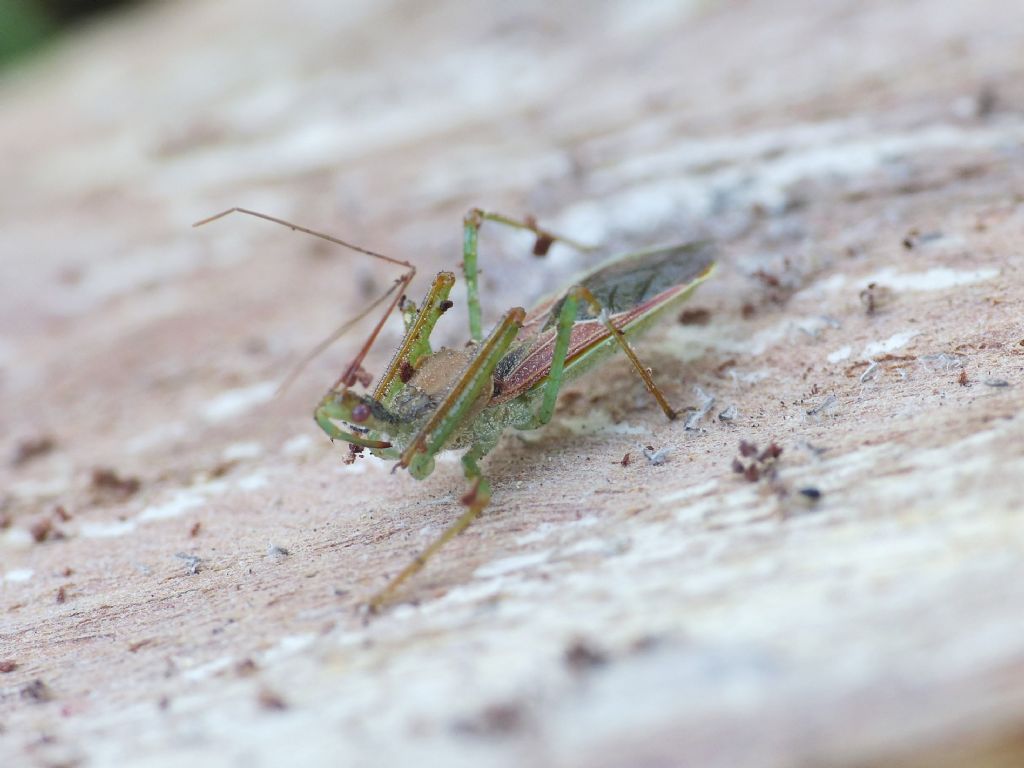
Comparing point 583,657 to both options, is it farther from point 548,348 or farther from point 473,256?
point 473,256

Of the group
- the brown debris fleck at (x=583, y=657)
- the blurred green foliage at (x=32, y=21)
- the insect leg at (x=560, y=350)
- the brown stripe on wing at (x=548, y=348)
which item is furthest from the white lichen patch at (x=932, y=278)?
the blurred green foliage at (x=32, y=21)

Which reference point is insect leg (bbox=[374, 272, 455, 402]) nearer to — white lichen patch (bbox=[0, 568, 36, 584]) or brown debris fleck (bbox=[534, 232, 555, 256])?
brown debris fleck (bbox=[534, 232, 555, 256])

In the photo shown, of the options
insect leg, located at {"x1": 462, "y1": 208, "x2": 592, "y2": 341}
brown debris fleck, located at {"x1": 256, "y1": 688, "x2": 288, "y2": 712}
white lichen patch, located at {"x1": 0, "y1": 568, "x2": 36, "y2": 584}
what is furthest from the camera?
insect leg, located at {"x1": 462, "y1": 208, "x2": 592, "y2": 341}

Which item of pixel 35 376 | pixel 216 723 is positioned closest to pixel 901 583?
pixel 216 723

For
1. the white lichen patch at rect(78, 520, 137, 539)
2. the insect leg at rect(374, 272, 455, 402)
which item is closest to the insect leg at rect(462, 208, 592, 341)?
the insect leg at rect(374, 272, 455, 402)

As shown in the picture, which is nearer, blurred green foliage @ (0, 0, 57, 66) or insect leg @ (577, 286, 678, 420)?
insect leg @ (577, 286, 678, 420)

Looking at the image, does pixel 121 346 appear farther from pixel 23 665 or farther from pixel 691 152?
pixel 691 152

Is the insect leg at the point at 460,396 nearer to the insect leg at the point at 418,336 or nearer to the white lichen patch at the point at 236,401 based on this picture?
the insect leg at the point at 418,336
